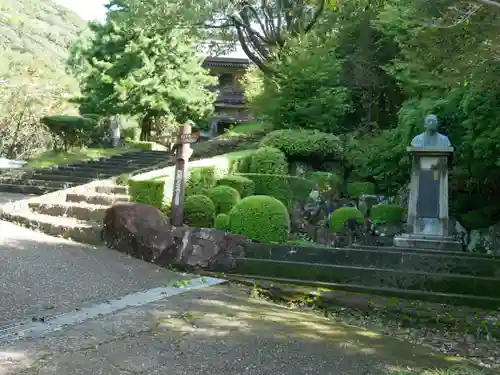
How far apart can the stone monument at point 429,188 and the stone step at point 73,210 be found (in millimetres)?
6016

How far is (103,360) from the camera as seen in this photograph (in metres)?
4.34

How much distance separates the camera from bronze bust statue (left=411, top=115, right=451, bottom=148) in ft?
35.1

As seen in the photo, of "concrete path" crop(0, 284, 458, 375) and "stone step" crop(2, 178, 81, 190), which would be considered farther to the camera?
"stone step" crop(2, 178, 81, 190)

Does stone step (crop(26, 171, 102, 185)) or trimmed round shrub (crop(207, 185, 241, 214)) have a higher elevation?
stone step (crop(26, 171, 102, 185))

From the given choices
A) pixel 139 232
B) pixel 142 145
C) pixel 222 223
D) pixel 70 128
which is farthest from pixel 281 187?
pixel 142 145

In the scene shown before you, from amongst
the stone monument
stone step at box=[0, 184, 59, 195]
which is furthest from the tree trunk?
the stone monument

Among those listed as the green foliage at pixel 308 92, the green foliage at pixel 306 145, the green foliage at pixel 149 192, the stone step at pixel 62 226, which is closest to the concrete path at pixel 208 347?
the stone step at pixel 62 226

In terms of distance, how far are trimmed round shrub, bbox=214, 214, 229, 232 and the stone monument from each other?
341cm

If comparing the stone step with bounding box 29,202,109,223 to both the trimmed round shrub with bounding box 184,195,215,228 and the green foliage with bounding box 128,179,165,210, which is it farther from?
the trimmed round shrub with bounding box 184,195,215,228

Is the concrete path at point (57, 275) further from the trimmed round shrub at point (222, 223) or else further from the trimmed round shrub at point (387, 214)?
the trimmed round shrub at point (387, 214)

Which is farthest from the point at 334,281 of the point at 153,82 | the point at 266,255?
the point at 153,82

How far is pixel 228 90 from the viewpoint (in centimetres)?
3638

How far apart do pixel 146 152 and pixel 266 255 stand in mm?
14464

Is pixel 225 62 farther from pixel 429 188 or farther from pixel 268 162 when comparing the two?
pixel 429 188
